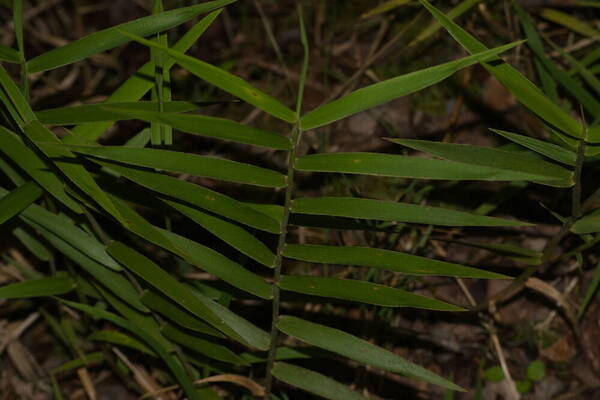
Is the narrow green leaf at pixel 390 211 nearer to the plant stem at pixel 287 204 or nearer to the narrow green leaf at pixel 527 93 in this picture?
the plant stem at pixel 287 204

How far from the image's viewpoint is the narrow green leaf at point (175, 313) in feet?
4.20

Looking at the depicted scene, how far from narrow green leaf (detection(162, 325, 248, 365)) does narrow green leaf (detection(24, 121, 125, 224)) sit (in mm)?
373

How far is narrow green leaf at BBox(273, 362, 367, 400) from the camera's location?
4.24 feet

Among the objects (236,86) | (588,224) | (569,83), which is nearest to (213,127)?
(236,86)

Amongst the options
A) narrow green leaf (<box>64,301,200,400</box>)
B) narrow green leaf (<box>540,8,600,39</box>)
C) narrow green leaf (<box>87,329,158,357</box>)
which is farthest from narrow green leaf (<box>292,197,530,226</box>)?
narrow green leaf (<box>540,8,600,39</box>)

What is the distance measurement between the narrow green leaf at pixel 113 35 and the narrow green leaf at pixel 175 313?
466 mm

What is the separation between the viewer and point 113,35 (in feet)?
3.71

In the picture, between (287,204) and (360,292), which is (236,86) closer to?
(287,204)

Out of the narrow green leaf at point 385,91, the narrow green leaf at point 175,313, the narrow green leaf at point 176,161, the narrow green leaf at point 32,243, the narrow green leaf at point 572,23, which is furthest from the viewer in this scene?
the narrow green leaf at point 572,23

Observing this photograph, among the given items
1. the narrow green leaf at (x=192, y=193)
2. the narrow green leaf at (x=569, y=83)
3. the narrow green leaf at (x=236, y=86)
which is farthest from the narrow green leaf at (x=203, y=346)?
the narrow green leaf at (x=569, y=83)

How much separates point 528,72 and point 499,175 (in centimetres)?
97

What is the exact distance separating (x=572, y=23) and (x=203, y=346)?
4.06ft

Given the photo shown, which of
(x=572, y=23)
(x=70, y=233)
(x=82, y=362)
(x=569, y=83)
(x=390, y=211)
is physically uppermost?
(x=572, y=23)

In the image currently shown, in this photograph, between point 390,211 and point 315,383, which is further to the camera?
point 315,383
